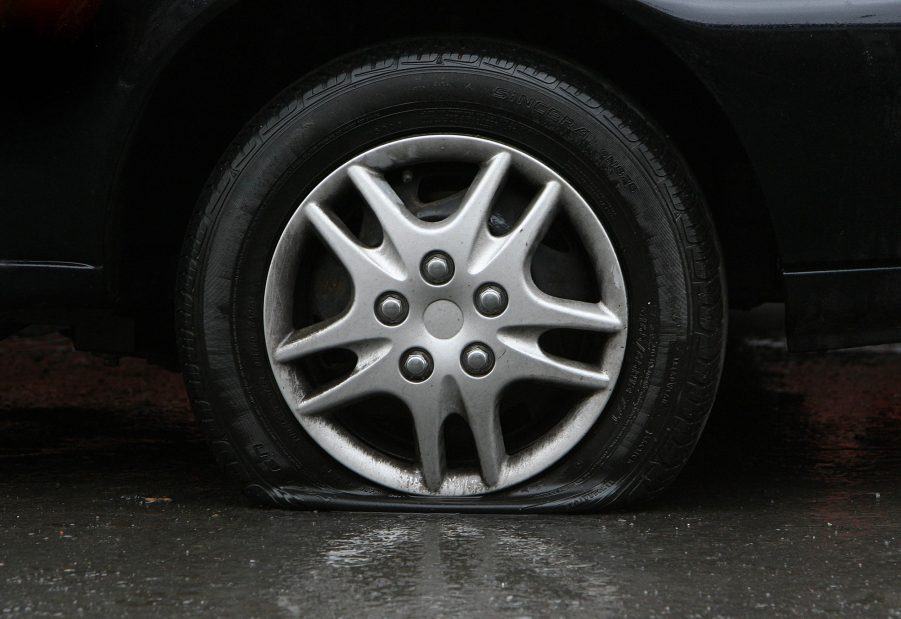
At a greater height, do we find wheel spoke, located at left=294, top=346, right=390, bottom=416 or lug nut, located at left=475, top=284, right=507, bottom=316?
lug nut, located at left=475, top=284, right=507, bottom=316

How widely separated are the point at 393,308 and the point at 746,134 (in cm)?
69

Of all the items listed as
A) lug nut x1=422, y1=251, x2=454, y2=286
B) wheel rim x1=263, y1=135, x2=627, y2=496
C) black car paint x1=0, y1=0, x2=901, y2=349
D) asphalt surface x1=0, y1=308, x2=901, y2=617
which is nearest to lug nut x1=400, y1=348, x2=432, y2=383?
wheel rim x1=263, y1=135, x2=627, y2=496

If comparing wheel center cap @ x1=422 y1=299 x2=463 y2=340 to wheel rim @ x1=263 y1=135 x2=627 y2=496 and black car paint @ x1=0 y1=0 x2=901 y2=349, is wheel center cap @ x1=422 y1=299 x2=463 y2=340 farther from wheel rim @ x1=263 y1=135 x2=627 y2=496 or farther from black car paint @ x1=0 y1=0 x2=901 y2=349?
black car paint @ x1=0 y1=0 x2=901 y2=349

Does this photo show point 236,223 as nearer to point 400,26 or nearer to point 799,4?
point 400,26

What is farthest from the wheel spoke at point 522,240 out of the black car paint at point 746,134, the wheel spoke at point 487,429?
the black car paint at point 746,134

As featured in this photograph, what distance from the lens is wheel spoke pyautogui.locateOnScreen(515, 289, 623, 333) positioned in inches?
82.4

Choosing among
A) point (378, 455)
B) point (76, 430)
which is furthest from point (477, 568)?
point (76, 430)

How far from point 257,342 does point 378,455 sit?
310mm

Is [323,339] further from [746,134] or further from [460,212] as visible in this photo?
[746,134]

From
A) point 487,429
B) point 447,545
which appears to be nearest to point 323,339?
point 487,429

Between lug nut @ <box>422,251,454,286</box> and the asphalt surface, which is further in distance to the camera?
lug nut @ <box>422,251,454,286</box>

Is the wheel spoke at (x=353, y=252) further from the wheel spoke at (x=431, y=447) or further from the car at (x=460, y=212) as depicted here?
the wheel spoke at (x=431, y=447)

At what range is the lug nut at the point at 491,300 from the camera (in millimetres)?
2098

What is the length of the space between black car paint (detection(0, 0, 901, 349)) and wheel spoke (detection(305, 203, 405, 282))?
1.21ft
